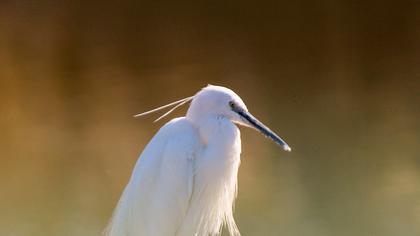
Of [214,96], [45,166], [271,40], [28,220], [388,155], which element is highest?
[271,40]

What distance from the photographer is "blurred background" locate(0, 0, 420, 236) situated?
10.5 ft

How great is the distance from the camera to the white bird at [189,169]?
193 centimetres

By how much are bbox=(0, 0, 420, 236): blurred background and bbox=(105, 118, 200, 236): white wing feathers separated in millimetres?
1237

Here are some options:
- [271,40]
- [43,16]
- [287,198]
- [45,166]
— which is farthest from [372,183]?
[43,16]

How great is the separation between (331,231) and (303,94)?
2.04 ft

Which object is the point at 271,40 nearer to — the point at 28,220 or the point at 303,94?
the point at 303,94

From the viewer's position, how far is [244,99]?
3.38 meters

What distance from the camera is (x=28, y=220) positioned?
3213 mm

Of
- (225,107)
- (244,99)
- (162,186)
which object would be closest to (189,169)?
(162,186)

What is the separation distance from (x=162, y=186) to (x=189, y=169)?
8cm

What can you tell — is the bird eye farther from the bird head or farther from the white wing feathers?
the white wing feathers

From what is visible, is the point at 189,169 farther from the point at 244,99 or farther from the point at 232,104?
the point at 244,99

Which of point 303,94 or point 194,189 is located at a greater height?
point 303,94

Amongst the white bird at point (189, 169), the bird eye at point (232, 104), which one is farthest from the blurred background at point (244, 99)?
the bird eye at point (232, 104)
